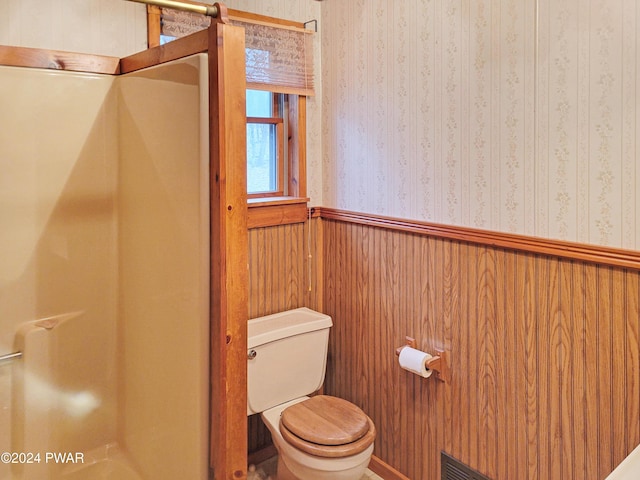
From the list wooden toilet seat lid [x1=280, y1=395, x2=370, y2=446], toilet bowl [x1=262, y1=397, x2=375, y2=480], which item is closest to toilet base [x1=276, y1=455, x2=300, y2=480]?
toilet bowl [x1=262, y1=397, x2=375, y2=480]

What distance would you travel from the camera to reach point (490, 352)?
2.00 meters

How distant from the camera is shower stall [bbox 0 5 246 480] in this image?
1360mm

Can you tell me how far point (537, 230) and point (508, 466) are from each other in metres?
0.88

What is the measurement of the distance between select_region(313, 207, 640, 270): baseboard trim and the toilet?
0.55 m

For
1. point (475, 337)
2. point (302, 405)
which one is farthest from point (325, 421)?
point (475, 337)

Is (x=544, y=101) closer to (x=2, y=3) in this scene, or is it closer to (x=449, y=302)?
(x=449, y=302)

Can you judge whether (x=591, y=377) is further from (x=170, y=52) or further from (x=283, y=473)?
(x=170, y=52)

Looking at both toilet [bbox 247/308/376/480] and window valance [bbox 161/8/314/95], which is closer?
toilet [bbox 247/308/376/480]

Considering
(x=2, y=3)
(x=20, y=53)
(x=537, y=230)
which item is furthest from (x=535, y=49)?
(x=2, y=3)

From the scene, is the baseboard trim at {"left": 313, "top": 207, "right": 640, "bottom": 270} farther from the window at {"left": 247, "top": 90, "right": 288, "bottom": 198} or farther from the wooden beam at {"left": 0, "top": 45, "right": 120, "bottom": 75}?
the wooden beam at {"left": 0, "top": 45, "right": 120, "bottom": 75}

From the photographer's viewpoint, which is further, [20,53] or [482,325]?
[482,325]

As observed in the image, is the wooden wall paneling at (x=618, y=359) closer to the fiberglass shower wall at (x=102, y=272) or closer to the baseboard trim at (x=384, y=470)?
the baseboard trim at (x=384, y=470)

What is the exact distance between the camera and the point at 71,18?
1.97 metres

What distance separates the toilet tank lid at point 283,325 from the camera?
2.29 metres
